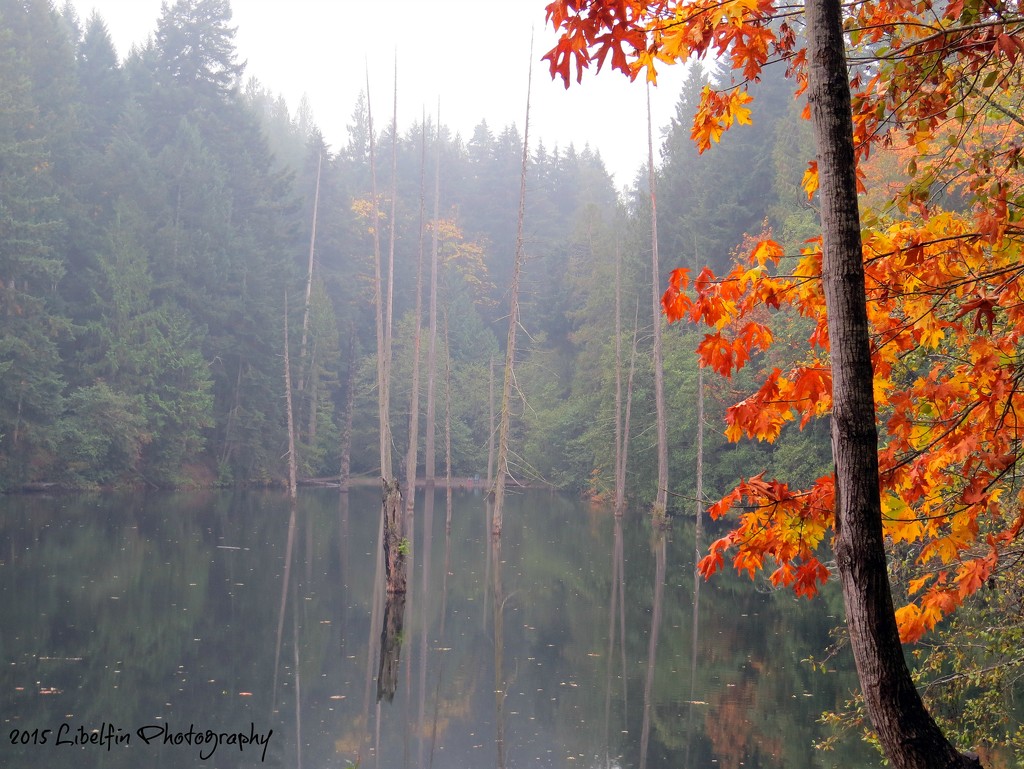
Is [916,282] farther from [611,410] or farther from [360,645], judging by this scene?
[611,410]

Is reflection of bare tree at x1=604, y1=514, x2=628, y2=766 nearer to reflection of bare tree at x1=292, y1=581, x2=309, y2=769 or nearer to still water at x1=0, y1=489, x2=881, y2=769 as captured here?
still water at x1=0, y1=489, x2=881, y2=769

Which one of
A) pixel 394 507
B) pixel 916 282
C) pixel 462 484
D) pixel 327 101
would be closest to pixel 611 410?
pixel 462 484

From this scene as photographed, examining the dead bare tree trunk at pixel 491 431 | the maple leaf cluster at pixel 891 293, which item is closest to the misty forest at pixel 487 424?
the maple leaf cluster at pixel 891 293

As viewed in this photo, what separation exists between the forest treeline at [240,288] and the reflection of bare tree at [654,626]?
392cm

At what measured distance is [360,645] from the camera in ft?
40.1

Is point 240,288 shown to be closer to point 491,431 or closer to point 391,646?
point 491,431

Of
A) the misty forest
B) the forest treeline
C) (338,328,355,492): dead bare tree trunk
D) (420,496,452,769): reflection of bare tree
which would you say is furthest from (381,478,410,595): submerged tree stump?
(338,328,355,492): dead bare tree trunk

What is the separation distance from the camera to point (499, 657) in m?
12.2

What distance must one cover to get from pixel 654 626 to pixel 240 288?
2919cm

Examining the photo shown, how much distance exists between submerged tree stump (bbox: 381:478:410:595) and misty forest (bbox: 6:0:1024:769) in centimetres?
5

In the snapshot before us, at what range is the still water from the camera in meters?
8.46

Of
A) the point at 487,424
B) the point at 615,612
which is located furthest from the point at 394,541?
the point at 487,424

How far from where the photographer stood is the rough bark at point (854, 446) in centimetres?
255

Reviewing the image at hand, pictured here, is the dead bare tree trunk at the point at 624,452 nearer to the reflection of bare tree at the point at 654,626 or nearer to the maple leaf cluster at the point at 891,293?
the reflection of bare tree at the point at 654,626
